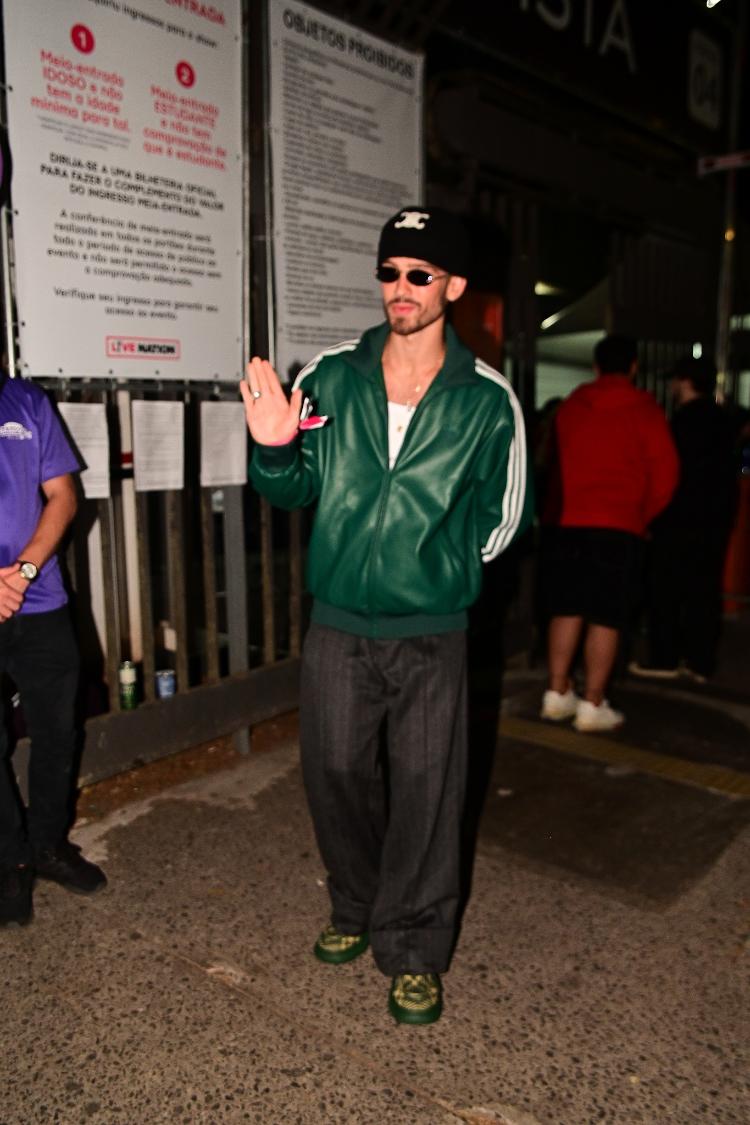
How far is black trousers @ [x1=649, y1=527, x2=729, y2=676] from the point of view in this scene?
6066mm

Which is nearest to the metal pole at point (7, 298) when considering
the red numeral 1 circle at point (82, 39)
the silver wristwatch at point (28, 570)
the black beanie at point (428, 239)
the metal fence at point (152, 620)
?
the metal fence at point (152, 620)

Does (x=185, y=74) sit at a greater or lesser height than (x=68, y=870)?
greater

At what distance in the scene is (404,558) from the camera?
2607 mm

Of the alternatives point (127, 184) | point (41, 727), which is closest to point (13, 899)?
point (41, 727)

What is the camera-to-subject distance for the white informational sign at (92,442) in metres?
3.72

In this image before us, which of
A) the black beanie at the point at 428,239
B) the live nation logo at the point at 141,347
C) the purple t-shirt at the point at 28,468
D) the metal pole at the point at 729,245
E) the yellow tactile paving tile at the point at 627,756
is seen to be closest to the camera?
the black beanie at the point at 428,239

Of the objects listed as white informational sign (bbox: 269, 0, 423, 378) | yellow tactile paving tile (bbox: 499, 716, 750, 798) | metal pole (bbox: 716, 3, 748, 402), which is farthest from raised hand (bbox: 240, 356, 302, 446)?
metal pole (bbox: 716, 3, 748, 402)

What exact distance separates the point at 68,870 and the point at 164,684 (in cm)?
109

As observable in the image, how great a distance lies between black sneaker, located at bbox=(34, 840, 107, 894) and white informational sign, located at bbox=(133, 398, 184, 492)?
1551mm

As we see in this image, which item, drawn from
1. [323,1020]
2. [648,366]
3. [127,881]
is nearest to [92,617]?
[127,881]

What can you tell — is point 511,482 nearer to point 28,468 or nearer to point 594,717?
point 28,468

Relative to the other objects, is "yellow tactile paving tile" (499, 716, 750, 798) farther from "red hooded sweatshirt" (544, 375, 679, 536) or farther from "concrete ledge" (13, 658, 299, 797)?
"concrete ledge" (13, 658, 299, 797)

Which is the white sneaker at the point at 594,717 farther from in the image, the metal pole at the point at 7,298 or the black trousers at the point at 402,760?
the metal pole at the point at 7,298

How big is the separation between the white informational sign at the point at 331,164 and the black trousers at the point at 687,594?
2.53m
